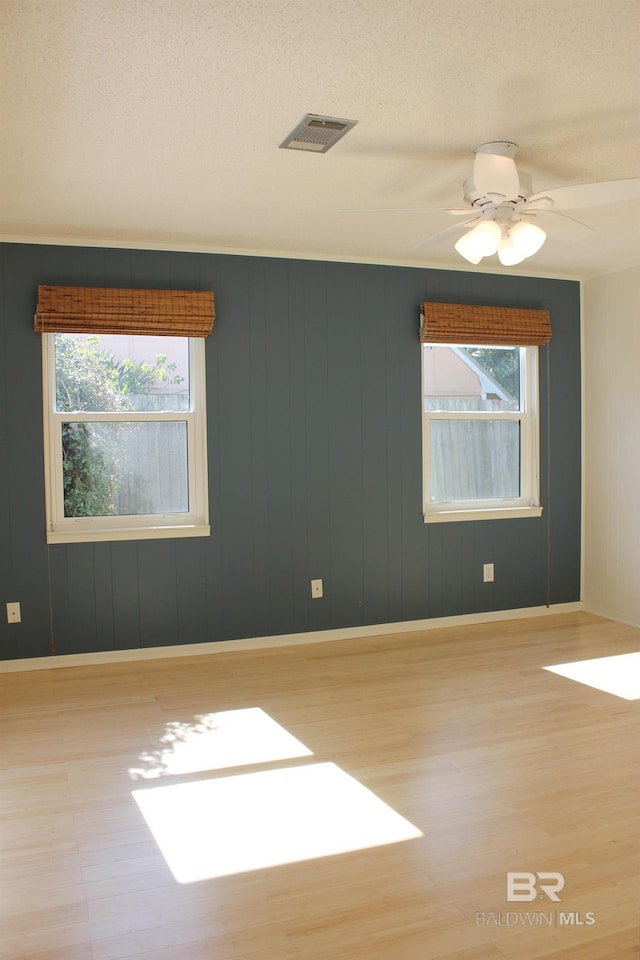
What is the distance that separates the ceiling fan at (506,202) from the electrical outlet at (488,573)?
2.67 meters

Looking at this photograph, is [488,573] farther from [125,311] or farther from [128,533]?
[125,311]

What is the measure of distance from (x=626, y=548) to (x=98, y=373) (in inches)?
142

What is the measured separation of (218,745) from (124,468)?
188 cm

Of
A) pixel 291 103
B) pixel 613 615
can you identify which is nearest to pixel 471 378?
pixel 613 615

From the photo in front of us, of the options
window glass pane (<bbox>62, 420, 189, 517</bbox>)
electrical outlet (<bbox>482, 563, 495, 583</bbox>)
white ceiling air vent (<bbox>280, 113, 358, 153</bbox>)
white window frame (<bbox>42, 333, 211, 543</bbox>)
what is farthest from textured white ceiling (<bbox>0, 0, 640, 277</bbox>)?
electrical outlet (<bbox>482, 563, 495, 583</bbox>)

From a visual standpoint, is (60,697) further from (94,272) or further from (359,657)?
(94,272)

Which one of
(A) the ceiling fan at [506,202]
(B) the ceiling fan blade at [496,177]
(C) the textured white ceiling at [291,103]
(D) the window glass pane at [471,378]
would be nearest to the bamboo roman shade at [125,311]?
(C) the textured white ceiling at [291,103]

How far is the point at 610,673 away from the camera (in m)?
4.14

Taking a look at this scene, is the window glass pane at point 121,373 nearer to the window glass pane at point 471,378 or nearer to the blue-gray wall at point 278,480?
the blue-gray wall at point 278,480

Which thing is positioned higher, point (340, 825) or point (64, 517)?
point (64, 517)

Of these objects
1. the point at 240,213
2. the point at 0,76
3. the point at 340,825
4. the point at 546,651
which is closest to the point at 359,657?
the point at 546,651

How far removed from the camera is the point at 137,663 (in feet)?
14.4

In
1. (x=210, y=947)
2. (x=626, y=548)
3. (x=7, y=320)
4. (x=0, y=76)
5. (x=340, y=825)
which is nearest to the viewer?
(x=210, y=947)

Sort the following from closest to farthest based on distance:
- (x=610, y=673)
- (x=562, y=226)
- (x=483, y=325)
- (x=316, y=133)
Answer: (x=316, y=133), (x=562, y=226), (x=610, y=673), (x=483, y=325)
